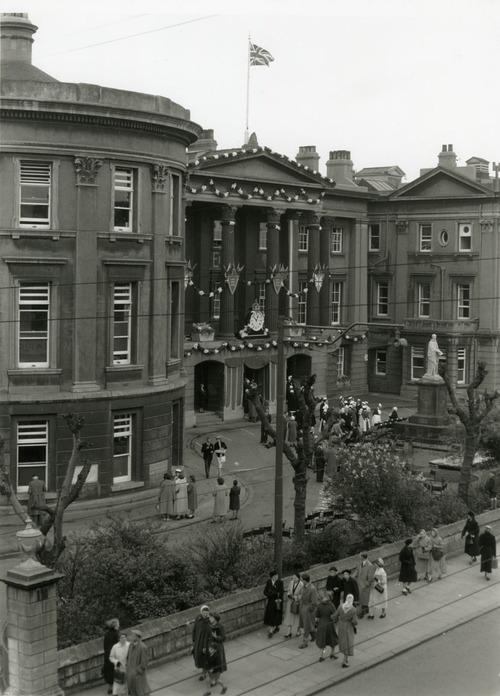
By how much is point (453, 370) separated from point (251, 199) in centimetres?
1795

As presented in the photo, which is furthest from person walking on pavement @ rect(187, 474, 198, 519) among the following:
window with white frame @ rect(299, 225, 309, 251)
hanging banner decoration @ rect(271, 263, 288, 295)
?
window with white frame @ rect(299, 225, 309, 251)

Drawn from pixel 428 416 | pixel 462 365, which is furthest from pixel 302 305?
pixel 428 416

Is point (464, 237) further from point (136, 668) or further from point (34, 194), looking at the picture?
point (136, 668)

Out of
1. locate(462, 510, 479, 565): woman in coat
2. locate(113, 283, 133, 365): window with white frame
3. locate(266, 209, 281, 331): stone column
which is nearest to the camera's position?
locate(462, 510, 479, 565): woman in coat

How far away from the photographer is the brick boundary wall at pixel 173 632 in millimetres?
17422

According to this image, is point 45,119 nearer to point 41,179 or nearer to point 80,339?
point 41,179

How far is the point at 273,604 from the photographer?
20.9 metres

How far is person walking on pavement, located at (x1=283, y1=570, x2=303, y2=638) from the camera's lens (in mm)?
20891

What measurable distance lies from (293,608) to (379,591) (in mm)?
2594

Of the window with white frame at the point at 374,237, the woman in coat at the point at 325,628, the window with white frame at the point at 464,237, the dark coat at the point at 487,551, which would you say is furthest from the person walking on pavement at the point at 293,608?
the window with white frame at the point at 374,237

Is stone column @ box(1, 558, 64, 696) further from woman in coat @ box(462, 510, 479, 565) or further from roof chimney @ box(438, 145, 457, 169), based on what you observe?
roof chimney @ box(438, 145, 457, 169)

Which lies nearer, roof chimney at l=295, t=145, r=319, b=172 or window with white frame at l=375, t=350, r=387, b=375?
roof chimney at l=295, t=145, r=319, b=172

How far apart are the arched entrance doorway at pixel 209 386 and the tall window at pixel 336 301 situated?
12.3 metres

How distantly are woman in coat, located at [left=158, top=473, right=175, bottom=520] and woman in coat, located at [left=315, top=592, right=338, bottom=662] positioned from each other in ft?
38.7
